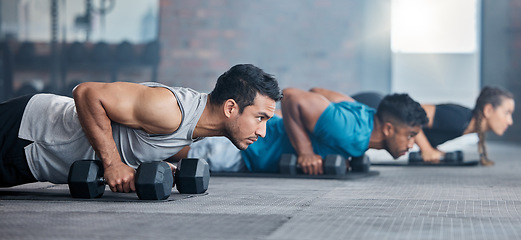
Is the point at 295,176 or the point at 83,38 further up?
the point at 83,38

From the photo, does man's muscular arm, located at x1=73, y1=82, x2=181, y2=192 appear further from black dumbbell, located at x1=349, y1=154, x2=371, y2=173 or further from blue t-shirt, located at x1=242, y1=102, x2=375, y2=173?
black dumbbell, located at x1=349, y1=154, x2=371, y2=173

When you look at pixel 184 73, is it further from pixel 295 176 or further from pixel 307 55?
pixel 295 176

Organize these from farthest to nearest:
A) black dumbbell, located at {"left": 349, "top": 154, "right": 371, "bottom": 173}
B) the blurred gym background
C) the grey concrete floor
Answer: the blurred gym background, black dumbbell, located at {"left": 349, "top": 154, "right": 371, "bottom": 173}, the grey concrete floor

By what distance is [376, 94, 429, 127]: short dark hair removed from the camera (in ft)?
9.46

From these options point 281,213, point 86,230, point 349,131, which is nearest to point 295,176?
point 349,131

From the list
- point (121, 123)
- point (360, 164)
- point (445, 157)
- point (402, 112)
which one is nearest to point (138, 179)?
point (121, 123)

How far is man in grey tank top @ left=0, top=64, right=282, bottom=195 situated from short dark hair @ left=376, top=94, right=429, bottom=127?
1.03 meters

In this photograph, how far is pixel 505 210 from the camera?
179 cm

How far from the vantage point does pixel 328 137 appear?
114 inches

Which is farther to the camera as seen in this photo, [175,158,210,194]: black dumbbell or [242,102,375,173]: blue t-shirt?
[242,102,375,173]: blue t-shirt

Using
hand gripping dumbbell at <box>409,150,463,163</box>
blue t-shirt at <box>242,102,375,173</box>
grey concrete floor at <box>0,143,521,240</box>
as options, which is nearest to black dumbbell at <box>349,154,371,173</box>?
blue t-shirt at <box>242,102,375,173</box>

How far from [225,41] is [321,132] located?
16.4 feet

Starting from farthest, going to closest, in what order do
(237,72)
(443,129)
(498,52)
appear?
(498,52) → (443,129) → (237,72)

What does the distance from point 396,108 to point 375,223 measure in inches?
56.6
